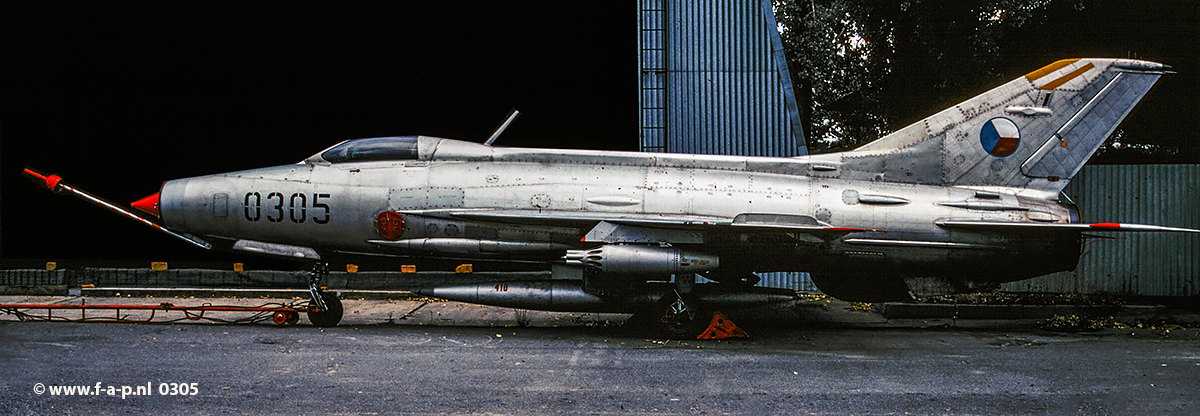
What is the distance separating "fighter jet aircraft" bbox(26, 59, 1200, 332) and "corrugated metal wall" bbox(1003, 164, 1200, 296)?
2732 mm

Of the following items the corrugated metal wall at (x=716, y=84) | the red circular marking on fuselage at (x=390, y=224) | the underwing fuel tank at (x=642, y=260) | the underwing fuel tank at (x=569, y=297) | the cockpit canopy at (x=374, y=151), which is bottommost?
the underwing fuel tank at (x=569, y=297)

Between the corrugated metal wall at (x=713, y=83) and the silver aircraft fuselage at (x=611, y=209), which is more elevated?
the corrugated metal wall at (x=713, y=83)

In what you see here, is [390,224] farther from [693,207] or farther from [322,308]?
[693,207]

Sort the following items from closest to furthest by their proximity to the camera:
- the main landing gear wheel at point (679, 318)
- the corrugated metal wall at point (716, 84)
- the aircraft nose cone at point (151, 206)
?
the main landing gear wheel at point (679, 318) < the aircraft nose cone at point (151, 206) < the corrugated metal wall at point (716, 84)

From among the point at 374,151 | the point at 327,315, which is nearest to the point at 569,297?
the point at 327,315

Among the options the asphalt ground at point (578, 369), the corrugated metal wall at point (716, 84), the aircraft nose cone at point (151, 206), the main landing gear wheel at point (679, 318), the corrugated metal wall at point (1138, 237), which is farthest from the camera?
the corrugated metal wall at point (716, 84)

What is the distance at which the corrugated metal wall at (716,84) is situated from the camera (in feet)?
39.8

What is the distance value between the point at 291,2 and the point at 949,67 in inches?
509

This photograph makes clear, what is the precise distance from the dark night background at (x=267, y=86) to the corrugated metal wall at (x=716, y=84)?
1.37 meters

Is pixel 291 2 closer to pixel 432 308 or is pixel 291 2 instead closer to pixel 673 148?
pixel 432 308

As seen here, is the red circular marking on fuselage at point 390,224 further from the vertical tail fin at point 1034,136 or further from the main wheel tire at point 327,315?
the vertical tail fin at point 1034,136

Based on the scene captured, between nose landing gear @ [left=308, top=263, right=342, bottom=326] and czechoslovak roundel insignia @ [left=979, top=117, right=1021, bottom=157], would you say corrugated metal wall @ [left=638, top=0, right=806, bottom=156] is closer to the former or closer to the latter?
czechoslovak roundel insignia @ [left=979, top=117, right=1021, bottom=157]

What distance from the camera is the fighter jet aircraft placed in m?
8.84

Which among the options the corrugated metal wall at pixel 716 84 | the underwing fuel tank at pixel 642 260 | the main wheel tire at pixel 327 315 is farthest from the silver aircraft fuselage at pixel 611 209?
the corrugated metal wall at pixel 716 84
